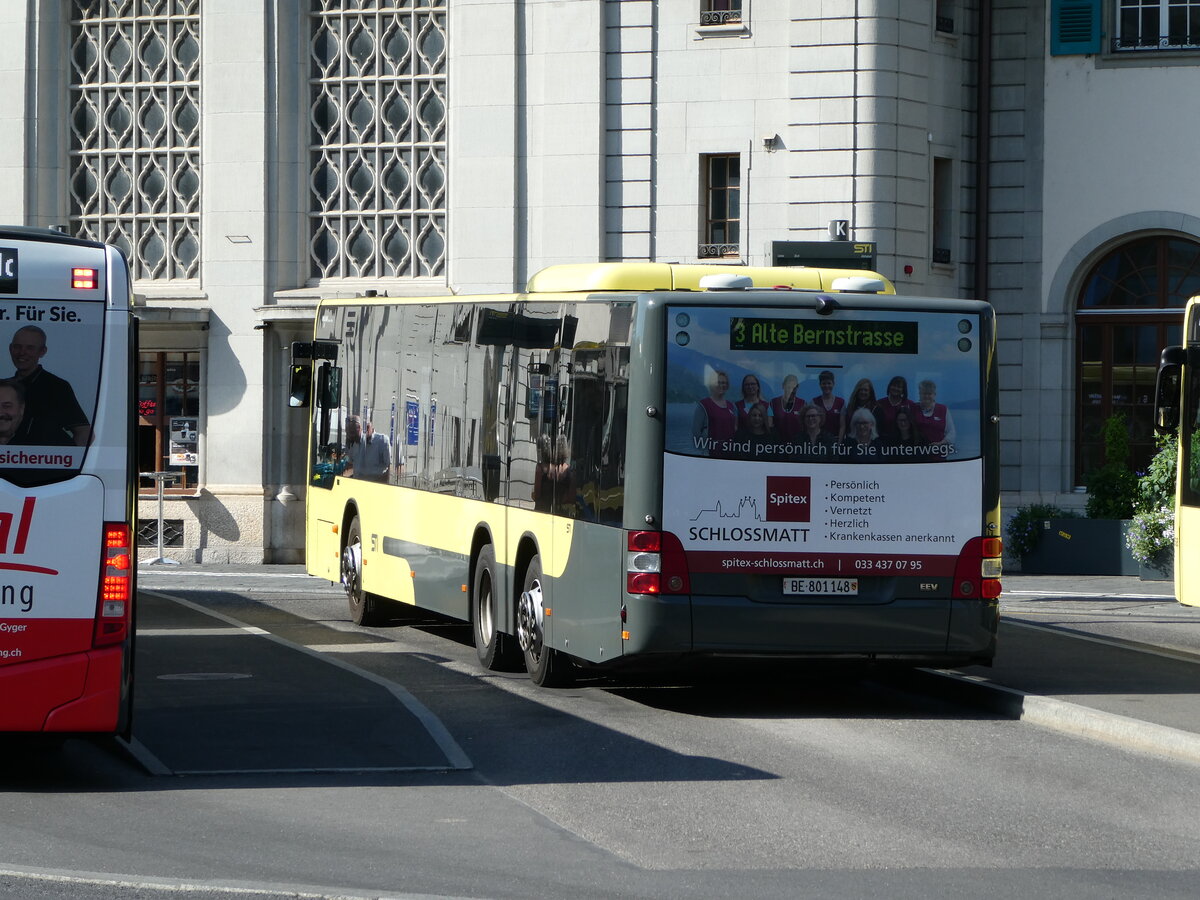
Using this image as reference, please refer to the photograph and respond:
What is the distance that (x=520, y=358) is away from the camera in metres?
14.8

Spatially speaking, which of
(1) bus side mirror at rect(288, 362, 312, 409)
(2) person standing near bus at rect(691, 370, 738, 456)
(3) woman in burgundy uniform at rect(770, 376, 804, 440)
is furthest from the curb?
(1) bus side mirror at rect(288, 362, 312, 409)

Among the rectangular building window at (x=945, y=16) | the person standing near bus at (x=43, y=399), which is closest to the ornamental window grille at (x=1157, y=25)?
the rectangular building window at (x=945, y=16)

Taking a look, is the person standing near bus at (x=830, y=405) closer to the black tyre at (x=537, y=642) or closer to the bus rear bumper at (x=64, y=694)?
the black tyre at (x=537, y=642)

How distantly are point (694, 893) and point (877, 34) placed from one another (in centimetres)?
2006

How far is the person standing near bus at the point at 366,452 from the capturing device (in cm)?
1825

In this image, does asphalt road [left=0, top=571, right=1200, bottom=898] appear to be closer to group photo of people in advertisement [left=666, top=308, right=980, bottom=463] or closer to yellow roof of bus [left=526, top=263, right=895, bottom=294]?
group photo of people in advertisement [left=666, top=308, right=980, bottom=463]

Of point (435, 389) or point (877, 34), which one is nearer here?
point (435, 389)

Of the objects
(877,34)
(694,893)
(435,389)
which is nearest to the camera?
(694,893)

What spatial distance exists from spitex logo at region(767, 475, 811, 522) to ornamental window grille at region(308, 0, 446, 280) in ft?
52.0

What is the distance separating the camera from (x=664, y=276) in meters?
14.1

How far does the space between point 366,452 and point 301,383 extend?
6.37 ft

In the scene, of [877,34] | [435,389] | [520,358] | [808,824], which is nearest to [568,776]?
[808,824]

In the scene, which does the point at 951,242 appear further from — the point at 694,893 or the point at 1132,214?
the point at 694,893

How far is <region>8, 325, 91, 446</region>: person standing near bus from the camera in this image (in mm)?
9672
